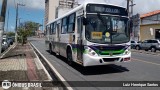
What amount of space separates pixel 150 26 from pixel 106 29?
125ft

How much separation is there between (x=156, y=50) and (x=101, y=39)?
2623cm

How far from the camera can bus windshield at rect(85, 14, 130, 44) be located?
35.5 feet

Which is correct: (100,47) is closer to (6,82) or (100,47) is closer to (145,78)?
(145,78)

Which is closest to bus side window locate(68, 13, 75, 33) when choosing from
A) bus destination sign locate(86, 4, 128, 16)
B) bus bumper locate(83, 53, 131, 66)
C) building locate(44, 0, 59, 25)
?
bus destination sign locate(86, 4, 128, 16)

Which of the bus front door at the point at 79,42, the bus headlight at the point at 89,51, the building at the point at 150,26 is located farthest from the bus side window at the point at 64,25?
the building at the point at 150,26

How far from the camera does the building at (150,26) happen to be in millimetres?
45037

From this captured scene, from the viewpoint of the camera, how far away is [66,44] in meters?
14.5

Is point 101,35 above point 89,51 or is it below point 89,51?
above

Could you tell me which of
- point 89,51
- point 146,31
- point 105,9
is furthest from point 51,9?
point 89,51

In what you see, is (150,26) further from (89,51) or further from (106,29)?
(89,51)

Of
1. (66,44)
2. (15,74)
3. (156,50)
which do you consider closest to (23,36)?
(156,50)

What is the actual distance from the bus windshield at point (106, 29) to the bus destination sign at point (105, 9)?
0.25m

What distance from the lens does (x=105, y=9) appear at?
1135cm

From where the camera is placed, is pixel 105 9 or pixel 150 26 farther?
pixel 150 26
